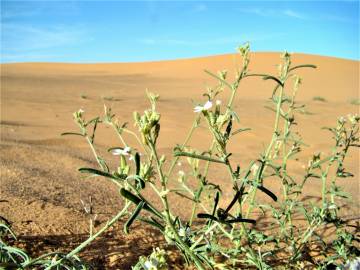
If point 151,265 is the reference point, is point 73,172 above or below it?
below

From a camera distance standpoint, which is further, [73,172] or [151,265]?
[73,172]

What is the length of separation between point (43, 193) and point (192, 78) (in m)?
34.8

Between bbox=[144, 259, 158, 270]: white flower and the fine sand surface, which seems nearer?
bbox=[144, 259, 158, 270]: white flower

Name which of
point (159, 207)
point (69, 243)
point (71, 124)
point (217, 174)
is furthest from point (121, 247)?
point (71, 124)

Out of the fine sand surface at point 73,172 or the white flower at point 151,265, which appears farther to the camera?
the fine sand surface at point 73,172

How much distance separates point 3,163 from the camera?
378 cm

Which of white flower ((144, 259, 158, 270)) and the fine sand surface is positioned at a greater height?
white flower ((144, 259, 158, 270))

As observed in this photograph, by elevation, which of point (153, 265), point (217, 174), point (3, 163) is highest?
point (153, 265)

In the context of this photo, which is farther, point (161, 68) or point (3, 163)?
point (161, 68)

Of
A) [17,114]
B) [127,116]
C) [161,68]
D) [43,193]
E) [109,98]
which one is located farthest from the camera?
[161,68]

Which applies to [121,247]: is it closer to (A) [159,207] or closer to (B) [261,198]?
(A) [159,207]

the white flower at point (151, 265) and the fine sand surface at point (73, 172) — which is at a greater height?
the white flower at point (151, 265)

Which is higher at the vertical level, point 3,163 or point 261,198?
point 3,163

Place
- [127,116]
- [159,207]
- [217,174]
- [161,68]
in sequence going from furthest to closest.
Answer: [161,68] → [127,116] → [217,174] → [159,207]
